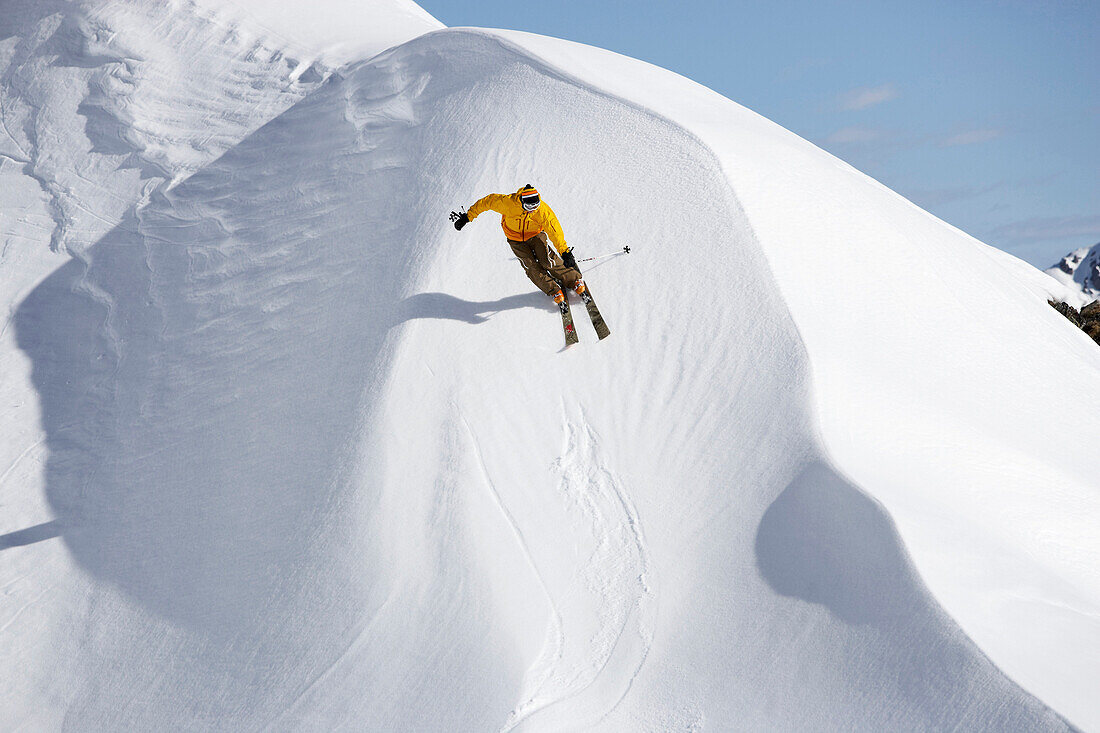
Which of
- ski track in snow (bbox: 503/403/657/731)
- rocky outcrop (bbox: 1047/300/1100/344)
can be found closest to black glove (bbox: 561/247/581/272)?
ski track in snow (bbox: 503/403/657/731)

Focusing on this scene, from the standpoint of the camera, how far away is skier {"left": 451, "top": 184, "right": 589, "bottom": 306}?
871cm

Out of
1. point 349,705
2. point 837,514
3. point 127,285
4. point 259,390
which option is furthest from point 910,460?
point 127,285

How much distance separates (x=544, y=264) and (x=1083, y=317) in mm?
14296

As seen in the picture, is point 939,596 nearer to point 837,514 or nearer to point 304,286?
point 837,514

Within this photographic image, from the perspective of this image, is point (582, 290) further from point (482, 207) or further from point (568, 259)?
point (482, 207)

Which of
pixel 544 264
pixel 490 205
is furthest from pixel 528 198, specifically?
pixel 544 264

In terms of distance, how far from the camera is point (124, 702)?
7.97m

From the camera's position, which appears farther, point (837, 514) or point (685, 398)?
point (685, 398)

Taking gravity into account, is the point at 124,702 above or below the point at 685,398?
below

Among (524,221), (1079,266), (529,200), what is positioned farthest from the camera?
(1079,266)

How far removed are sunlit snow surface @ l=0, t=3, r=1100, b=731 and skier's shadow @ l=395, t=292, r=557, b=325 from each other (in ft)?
0.11

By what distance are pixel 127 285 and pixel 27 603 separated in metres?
4.73

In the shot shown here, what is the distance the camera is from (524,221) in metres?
8.72

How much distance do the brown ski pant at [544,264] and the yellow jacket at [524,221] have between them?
59 millimetres
